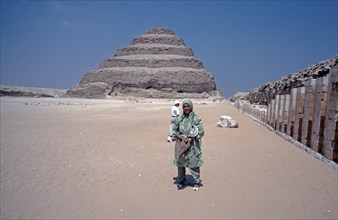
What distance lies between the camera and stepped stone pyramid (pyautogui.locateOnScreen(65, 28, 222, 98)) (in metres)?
68.9

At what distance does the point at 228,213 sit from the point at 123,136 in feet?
23.3

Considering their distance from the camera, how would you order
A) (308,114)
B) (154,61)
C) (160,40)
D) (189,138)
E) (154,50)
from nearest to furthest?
1. (189,138)
2. (308,114)
3. (154,61)
4. (154,50)
5. (160,40)

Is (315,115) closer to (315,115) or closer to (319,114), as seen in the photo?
(315,115)

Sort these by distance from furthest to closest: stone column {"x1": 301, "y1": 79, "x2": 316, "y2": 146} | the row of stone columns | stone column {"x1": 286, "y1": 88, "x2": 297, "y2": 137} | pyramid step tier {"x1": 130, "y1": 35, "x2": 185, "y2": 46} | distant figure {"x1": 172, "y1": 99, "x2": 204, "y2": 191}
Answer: pyramid step tier {"x1": 130, "y1": 35, "x2": 185, "y2": 46} → stone column {"x1": 286, "y1": 88, "x2": 297, "y2": 137} → stone column {"x1": 301, "y1": 79, "x2": 316, "y2": 146} → the row of stone columns → distant figure {"x1": 172, "y1": 99, "x2": 204, "y2": 191}

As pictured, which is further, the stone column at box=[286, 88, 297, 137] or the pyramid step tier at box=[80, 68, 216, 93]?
the pyramid step tier at box=[80, 68, 216, 93]

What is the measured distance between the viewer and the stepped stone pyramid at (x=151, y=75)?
2713 inches

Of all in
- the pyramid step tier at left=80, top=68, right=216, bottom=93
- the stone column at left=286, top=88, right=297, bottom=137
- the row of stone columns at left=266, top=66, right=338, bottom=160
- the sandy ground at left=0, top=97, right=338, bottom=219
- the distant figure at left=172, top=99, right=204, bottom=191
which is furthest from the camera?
the pyramid step tier at left=80, top=68, right=216, bottom=93

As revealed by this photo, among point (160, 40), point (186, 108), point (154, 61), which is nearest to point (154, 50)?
point (154, 61)

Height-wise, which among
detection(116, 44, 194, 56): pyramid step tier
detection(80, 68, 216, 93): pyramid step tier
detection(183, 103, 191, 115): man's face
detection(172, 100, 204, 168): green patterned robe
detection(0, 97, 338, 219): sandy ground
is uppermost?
detection(116, 44, 194, 56): pyramid step tier

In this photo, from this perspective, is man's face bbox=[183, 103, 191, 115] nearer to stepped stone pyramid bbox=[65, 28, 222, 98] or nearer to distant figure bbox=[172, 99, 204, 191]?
distant figure bbox=[172, 99, 204, 191]

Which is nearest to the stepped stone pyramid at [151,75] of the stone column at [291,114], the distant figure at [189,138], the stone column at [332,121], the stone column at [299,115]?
the stone column at [291,114]

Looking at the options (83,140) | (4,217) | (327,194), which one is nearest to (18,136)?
(83,140)

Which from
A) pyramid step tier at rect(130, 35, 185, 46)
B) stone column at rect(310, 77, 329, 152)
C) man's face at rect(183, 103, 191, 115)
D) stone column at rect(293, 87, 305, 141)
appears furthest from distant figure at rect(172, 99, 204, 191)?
pyramid step tier at rect(130, 35, 185, 46)

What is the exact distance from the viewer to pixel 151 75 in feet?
235
